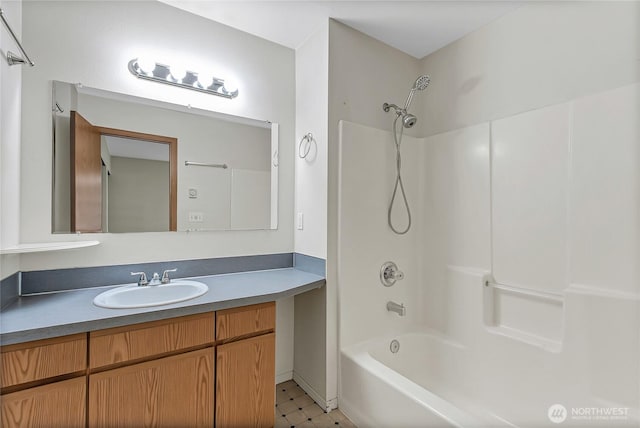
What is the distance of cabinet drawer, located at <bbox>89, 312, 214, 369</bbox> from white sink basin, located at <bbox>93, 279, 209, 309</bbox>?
127 mm

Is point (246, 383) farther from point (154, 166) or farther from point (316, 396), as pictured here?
point (154, 166)

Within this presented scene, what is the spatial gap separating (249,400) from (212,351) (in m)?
0.36

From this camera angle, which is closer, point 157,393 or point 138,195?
point 157,393

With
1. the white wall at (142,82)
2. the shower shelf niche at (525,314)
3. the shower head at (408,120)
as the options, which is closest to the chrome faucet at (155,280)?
the white wall at (142,82)

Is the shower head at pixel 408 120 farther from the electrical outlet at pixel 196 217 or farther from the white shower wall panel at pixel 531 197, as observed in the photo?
the electrical outlet at pixel 196 217

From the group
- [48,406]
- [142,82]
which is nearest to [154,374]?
[48,406]

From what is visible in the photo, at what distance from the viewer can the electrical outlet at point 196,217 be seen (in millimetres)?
1925

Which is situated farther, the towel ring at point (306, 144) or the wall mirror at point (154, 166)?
the towel ring at point (306, 144)

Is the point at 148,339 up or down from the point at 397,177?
down

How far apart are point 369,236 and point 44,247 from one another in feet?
5.68

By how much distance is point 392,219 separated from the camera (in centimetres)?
220

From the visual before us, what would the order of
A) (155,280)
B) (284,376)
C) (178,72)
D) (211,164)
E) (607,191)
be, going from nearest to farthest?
(607,191), (155,280), (178,72), (211,164), (284,376)

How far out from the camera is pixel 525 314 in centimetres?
178

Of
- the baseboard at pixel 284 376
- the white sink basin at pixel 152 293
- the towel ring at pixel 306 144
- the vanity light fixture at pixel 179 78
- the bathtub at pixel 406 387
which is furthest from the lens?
the baseboard at pixel 284 376
